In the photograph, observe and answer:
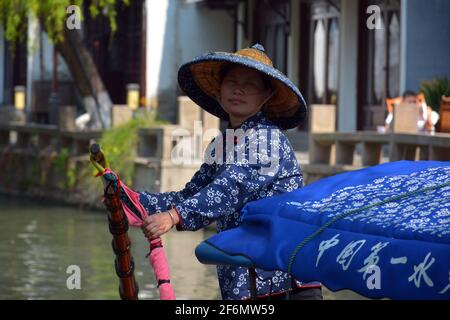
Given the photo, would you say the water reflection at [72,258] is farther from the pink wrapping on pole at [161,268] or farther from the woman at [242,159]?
the pink wrapping on pole at [161,268]

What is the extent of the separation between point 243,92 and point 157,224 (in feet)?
2.42

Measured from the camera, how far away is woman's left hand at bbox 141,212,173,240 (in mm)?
4496

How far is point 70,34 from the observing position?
21.3 m

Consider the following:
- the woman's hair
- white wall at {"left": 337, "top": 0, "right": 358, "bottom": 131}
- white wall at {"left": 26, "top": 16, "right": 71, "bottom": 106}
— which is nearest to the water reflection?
white wall at {"left": 337, "top": 0, "right": 358, "bottom": 131}

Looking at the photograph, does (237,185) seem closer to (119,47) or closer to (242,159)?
(242,159)

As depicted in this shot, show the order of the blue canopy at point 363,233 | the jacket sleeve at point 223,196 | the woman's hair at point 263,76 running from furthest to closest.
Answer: the woman's hair at point 263,76 < the jacket sleeve at point 223,196 < the blue canopy at point 363,233

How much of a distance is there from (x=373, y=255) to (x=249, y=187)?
1026mm

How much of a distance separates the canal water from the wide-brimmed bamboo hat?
654 cm

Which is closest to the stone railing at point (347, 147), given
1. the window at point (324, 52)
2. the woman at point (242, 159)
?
the window at point (324, 52)

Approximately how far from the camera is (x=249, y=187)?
188 inches

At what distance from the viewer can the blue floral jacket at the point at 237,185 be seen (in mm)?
4699

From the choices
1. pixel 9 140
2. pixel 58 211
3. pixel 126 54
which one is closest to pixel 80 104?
pixel 126 54

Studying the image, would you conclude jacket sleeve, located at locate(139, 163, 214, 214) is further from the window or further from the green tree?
the window

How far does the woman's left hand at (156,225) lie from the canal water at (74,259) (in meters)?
7.28
